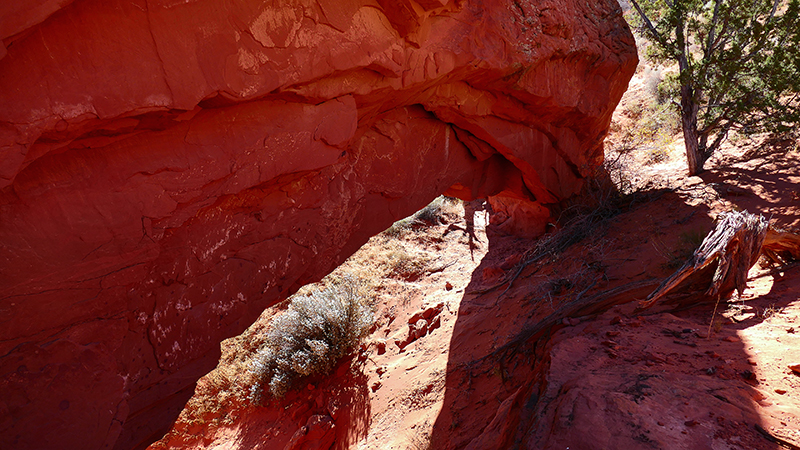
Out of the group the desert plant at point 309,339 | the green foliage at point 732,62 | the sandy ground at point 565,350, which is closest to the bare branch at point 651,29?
the green foliage at point 732,62

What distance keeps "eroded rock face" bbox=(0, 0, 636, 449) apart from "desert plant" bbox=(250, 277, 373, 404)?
209 centimetres

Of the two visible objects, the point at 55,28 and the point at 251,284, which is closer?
the point at 55,28

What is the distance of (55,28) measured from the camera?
1.81m

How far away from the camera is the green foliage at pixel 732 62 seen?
5297 mm

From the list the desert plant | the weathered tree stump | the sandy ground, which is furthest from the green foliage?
the desert plant

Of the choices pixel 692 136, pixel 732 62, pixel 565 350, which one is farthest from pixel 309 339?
pixel 732 62

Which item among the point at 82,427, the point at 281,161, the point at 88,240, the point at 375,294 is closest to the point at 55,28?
the point at 88,240

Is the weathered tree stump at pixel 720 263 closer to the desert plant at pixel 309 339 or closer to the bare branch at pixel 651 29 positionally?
the desert plant at pixel 309 339

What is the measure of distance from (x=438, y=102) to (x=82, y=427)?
350 centimetres

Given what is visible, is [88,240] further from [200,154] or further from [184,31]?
[184,31]

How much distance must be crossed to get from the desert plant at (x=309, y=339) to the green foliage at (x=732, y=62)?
5.78 metres

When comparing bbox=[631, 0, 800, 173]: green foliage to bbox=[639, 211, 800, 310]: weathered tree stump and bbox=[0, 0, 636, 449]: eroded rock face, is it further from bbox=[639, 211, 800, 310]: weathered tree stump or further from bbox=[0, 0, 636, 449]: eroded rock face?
bbox=[0, 0, 636, 449]: eroded rock face

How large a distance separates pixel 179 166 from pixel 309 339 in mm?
3473

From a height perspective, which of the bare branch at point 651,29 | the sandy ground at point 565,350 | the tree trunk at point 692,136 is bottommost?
the sandy ground at point 565,350
